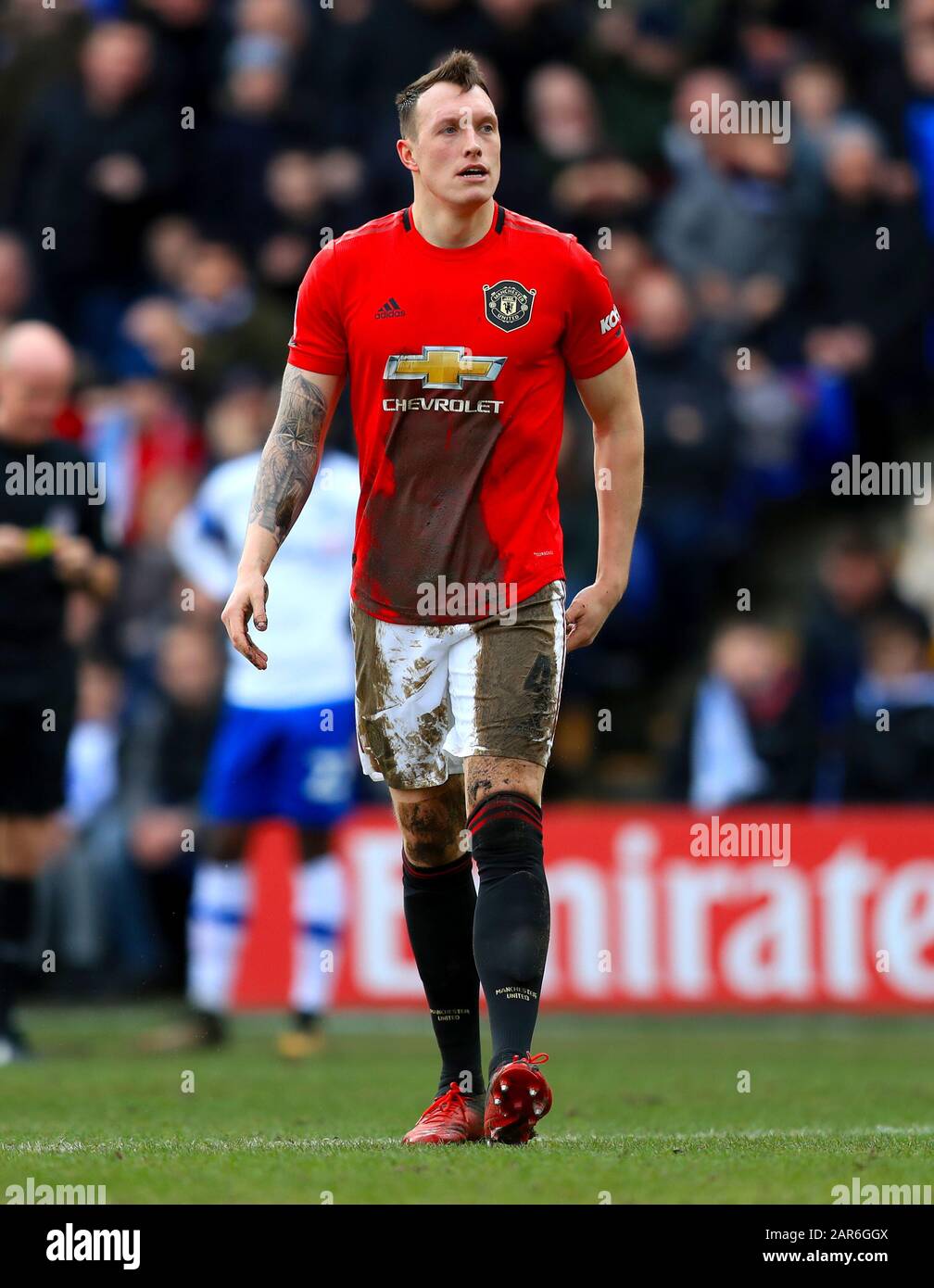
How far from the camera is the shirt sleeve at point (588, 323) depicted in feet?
18.1

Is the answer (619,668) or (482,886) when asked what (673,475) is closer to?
(619,668)

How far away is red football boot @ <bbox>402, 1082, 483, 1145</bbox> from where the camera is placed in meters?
→ 5.32

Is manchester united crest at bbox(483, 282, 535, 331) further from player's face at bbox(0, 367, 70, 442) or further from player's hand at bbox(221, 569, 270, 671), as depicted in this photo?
player's face at bbox(0, 367, 70, 442)

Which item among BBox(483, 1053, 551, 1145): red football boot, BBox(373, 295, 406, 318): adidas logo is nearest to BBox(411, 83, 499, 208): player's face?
BBox(373, 295, 406, 318): adidas logo

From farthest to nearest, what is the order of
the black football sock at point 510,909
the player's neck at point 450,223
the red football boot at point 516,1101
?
the player's neck at point 450,223, the black football sock at point 510,909, the red football boot at point 516,1101

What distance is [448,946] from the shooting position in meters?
5.67

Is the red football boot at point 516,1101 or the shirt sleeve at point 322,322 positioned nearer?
the red football boot at point 516,1101

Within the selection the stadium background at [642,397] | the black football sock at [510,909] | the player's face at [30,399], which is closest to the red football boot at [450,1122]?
the black football sock at [510,909]

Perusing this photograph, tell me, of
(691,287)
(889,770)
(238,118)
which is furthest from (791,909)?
(238,118)

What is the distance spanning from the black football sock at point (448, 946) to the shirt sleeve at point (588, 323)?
52.0 inches

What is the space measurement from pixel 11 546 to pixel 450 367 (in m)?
3.76

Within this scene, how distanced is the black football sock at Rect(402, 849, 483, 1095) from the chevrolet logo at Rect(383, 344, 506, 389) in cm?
124

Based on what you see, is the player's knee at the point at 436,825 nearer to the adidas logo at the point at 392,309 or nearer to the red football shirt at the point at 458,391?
the red football shirt at the point at 458,391

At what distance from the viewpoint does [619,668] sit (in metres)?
11.9
